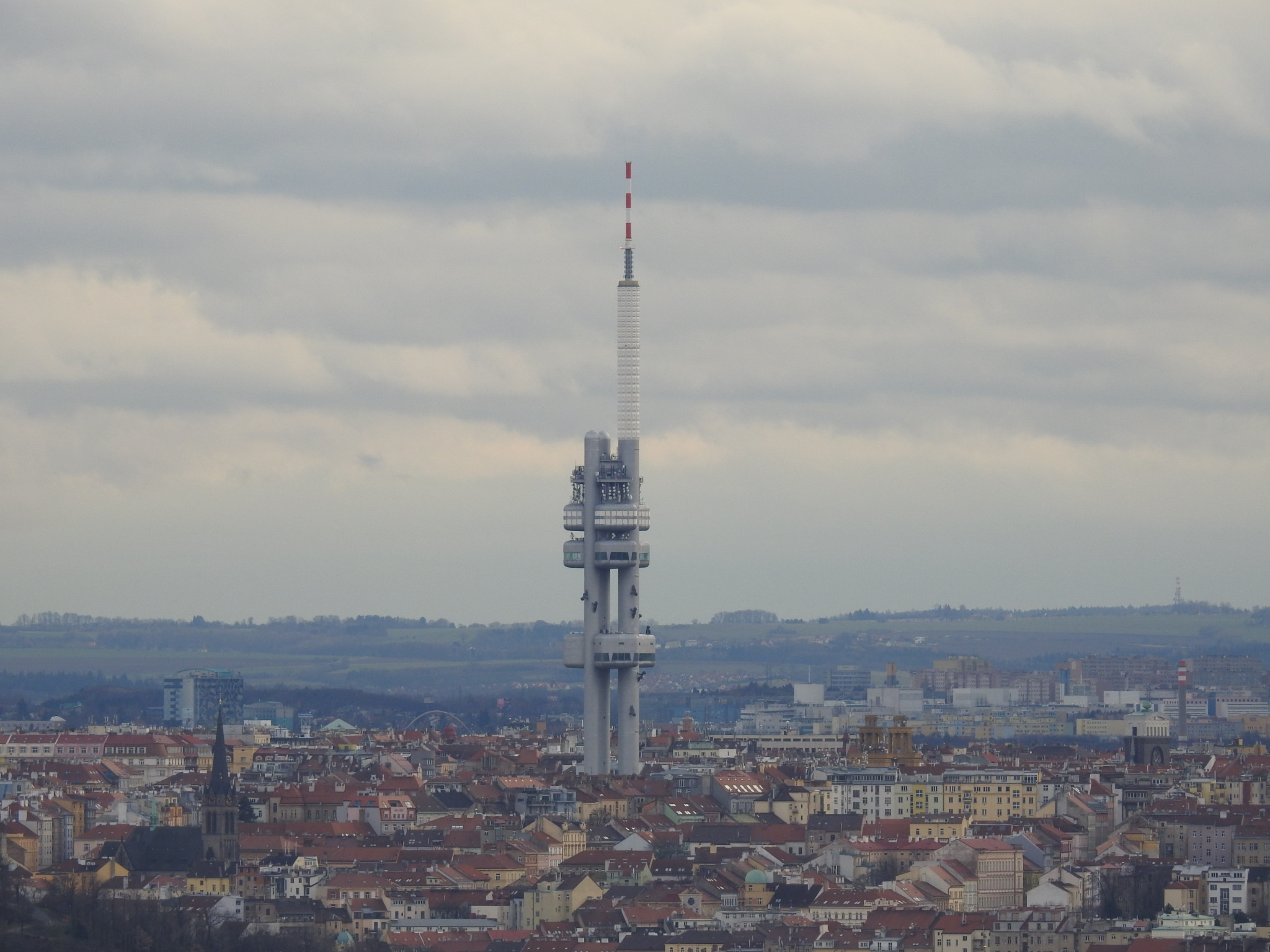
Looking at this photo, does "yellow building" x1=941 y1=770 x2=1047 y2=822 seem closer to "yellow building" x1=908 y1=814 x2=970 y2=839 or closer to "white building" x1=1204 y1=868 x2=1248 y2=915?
"yellow building" x1=908 y1=814 x2=970 y2=839

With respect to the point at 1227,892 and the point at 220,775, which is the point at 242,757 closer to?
the point at 220,775

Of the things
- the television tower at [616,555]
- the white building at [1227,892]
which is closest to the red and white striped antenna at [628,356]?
the television tower at [616,555]

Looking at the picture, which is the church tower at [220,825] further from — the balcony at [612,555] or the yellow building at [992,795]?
the balcony at [612,555]

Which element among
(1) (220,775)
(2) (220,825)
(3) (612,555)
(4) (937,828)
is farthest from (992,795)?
(2) (220,825)

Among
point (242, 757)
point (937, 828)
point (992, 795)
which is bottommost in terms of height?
point (937, 828)

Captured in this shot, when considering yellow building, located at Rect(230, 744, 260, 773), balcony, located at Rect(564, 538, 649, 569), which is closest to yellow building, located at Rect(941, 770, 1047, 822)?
balcony, located at Rect(564, 538, 649, 569)

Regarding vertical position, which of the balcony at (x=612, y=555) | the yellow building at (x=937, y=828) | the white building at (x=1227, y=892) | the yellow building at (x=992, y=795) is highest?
the balcony at (x=612, y=555)

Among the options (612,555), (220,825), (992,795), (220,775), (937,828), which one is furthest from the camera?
(612,555)

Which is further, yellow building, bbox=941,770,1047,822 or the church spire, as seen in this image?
yellow building, bbox=941,770,1047,822

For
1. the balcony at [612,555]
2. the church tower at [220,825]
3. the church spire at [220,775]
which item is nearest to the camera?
the church tower at [220,825]
